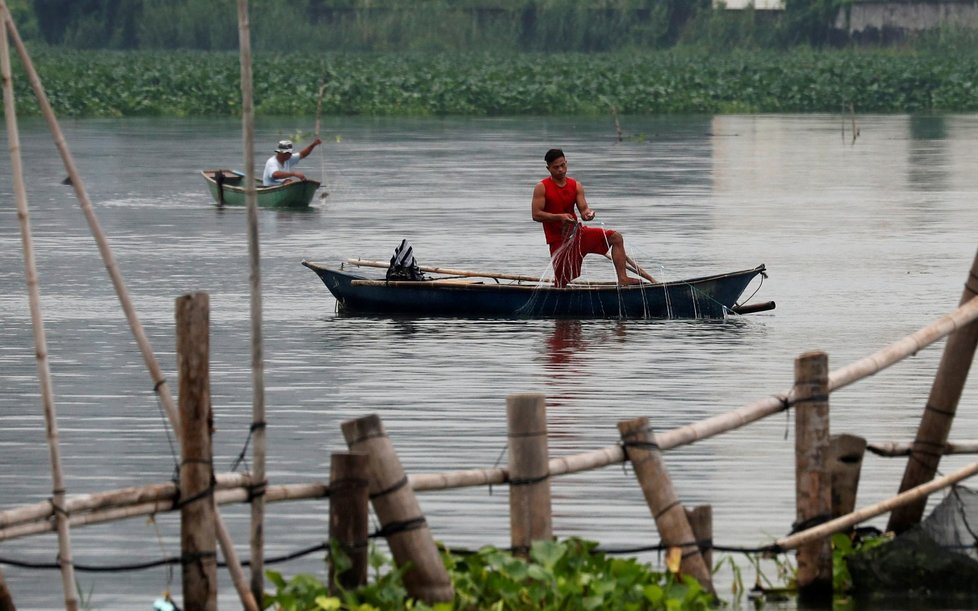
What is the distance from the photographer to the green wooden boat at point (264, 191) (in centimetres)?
2916

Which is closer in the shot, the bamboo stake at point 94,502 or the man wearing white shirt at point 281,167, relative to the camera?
the bamboo stake at point 94,502

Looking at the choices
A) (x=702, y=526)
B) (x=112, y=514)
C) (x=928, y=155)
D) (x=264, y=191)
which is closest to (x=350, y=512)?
(x=112, y=514)

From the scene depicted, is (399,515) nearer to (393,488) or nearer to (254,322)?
(393,488)

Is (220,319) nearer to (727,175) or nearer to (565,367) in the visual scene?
(565,367)

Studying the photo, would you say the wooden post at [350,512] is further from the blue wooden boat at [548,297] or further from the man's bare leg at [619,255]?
the blue wooden boat at [548,297]

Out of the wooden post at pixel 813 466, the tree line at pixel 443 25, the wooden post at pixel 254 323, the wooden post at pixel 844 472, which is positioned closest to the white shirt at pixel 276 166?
the wooden post at pixel 844 472

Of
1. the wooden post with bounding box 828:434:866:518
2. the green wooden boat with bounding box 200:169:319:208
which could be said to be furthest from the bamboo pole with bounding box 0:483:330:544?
the green wooden boat with bounding box 200:169:319:208

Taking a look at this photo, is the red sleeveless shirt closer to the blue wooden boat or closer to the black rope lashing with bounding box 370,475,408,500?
the blue wooden boat

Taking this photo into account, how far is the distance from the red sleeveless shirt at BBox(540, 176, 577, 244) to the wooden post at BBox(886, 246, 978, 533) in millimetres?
8493

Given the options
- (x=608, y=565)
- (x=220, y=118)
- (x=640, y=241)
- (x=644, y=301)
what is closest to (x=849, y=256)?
(x=640, y=241)

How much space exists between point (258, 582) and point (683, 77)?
201 feet

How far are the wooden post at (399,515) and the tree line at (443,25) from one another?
85.5 metres

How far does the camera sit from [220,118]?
61969 mm

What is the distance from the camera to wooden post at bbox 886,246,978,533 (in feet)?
27.8
